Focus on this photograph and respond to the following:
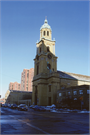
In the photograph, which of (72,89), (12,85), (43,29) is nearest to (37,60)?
(43,29)

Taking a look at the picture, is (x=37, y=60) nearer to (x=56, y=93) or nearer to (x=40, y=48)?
(x=40, y=48)

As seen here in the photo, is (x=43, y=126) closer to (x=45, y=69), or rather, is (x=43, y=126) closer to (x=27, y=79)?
(x=45, y=69)

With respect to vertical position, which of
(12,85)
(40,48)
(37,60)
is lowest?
(12,85)

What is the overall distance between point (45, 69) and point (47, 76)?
11.8 feet

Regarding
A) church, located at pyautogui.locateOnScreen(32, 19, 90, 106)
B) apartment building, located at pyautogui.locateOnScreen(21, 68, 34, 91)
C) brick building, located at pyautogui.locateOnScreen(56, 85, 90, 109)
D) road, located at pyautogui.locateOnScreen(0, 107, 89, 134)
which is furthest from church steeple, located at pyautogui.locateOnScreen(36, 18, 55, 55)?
apartment building, located at pyautogui.locateOnScreen(21, 68, 34, 91)

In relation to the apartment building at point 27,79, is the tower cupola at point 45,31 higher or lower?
higher

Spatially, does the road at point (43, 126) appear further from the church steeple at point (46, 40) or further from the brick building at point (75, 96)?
the church steeple at point (46, 40)

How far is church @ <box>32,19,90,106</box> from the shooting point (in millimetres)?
60000

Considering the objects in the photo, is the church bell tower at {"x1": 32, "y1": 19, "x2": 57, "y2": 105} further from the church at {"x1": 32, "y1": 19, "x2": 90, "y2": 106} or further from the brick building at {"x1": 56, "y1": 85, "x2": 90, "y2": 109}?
the brick building at {"x1": 56, "y1": 85, "x2": 90, "y2": 109}

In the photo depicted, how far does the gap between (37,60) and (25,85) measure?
74.6 m

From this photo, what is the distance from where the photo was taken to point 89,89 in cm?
4412

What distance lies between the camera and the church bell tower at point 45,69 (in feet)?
201

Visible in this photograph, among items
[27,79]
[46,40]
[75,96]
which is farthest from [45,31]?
[27,79]

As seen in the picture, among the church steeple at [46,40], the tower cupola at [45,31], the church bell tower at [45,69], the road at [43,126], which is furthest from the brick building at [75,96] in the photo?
the tower cupola at [45,31]
